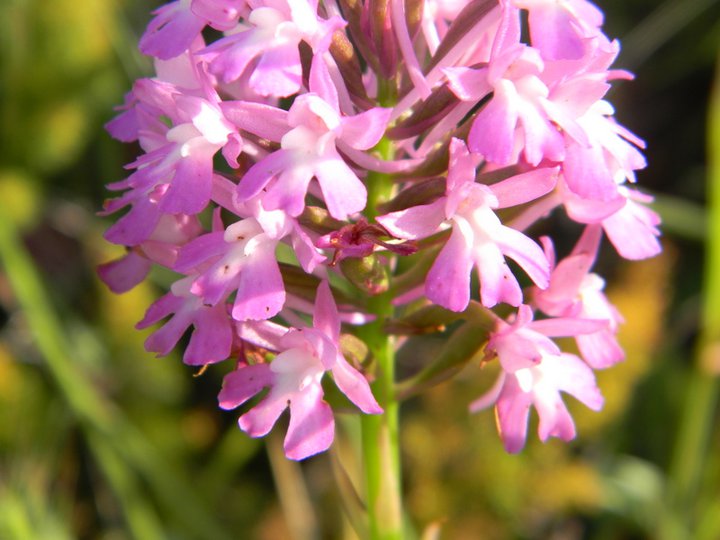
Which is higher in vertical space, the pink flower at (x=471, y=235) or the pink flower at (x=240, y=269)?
the pink flower at (x=240, y=269)

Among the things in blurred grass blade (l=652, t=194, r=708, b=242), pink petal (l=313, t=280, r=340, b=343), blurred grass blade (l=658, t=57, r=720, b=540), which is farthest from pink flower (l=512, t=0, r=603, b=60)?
blurred grass blade (l=652, t=194, r=708, b=242)

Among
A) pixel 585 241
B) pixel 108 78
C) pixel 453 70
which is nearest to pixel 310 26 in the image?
pixel 453 70

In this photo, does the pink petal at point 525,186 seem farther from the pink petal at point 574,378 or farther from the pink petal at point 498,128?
the pink petal at point 574,378

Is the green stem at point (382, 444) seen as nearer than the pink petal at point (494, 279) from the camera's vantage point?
No

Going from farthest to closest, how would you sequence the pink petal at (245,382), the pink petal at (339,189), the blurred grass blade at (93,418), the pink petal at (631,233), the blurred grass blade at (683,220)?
the blurred grass blade at (683,220)
the blurred grass blade at (93,418)
the pink petal at (631,233)
the pink petal at (245,382)
the pink petal at (339,189)

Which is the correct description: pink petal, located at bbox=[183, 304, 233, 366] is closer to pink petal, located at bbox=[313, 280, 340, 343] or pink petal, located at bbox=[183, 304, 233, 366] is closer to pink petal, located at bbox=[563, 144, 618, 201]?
pink petal, located at bbox=[313, 280, 340, 343]

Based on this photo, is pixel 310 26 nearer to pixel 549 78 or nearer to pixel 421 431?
pixel 549 78

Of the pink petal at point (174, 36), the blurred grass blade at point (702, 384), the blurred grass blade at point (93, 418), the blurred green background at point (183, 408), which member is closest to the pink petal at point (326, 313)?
the pink petal at point (174, 36)
